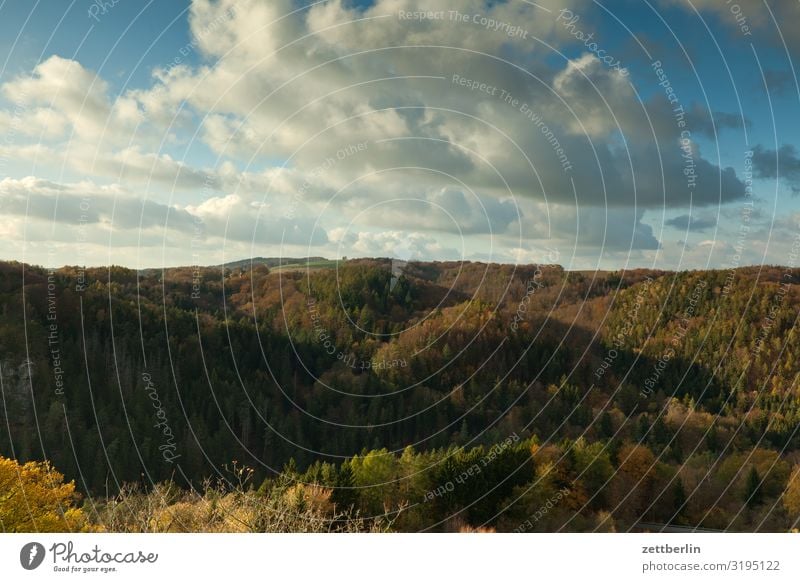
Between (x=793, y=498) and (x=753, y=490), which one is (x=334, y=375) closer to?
(x=753, y=490)

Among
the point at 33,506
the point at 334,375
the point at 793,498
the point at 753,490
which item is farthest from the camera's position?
the point at 334,375

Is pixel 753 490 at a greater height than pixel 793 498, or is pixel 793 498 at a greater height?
pixel 793 498

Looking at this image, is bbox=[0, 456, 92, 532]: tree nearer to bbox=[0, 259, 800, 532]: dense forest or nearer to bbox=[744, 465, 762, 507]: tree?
bbox=[0, 259, 800, 532]: dense forest

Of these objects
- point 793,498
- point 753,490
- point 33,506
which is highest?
point 33,506

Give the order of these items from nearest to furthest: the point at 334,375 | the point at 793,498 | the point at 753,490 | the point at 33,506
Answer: the point at 33,506, the point at 793,498, the point at 753,490, the point at 334,375

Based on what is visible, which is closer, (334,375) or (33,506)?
(33,506)

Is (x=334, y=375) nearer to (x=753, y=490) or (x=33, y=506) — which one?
(x=753, y=490)

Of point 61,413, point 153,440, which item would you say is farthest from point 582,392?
point 61,413

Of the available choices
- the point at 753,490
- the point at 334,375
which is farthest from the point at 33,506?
the point at 334,375

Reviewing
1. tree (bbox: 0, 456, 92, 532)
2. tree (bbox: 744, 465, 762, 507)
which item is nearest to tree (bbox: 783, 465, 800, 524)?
tree (bbox: 744, 465, 762, 507)

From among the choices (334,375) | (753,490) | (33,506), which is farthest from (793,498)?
(334,375)
